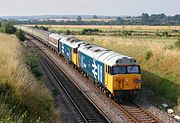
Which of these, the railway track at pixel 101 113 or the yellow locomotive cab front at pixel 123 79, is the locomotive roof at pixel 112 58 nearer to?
the yellow locomotive cab front at pixel 123 79

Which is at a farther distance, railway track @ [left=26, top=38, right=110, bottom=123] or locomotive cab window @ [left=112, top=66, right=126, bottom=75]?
locomotive cab window @ [left=112, top=66, right=126, bottom=75]

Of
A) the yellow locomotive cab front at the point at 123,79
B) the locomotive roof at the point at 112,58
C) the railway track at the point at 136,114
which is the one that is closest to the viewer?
the railway track at the point at 136,114

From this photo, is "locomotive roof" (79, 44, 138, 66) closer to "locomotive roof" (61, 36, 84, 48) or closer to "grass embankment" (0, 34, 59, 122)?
"grass embankment" (0, 34, 59, 122)

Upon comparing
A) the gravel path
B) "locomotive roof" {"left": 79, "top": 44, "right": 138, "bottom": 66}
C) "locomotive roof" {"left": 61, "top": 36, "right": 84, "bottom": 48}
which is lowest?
the gravel path

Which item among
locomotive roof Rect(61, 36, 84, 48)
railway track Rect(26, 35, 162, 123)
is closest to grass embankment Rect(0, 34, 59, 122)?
railway track Rect(26, 35, 162, 123)

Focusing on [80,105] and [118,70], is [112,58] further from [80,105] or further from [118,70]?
[80,105]

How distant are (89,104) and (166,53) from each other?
11022 millimetres

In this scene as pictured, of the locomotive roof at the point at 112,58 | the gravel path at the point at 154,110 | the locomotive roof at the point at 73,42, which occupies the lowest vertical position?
the gravel path at the point at 154,110

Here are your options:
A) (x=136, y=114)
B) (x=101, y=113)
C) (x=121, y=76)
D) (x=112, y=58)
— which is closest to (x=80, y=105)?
(x=101, y=113)

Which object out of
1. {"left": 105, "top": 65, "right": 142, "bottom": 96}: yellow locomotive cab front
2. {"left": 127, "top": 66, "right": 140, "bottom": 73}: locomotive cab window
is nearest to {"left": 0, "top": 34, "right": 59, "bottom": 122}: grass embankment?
{"left": 105, "top": 65, "right": 142, "bottom": 96}: yellow locomotive cab front

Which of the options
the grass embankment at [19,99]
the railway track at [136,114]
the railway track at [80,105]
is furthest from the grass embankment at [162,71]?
the grass embankment at [19,99]

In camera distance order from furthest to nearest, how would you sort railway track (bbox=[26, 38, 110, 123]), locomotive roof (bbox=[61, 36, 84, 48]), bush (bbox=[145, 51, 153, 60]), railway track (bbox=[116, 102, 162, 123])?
locomotive roof (bbox=[61, 36, 84, 48]), bush (bbox=[145, 51, 153, 60]), railway track (bbox=[26, 38, 110, 123]), railway track (bbox=[116, 102, 162, 123])

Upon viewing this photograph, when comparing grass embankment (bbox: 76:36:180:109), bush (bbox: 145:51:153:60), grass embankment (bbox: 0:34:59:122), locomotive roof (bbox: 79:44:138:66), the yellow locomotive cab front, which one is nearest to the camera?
grass embankment (bbox: 0:34:59:122)

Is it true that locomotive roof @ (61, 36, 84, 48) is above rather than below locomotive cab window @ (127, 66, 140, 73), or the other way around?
below
